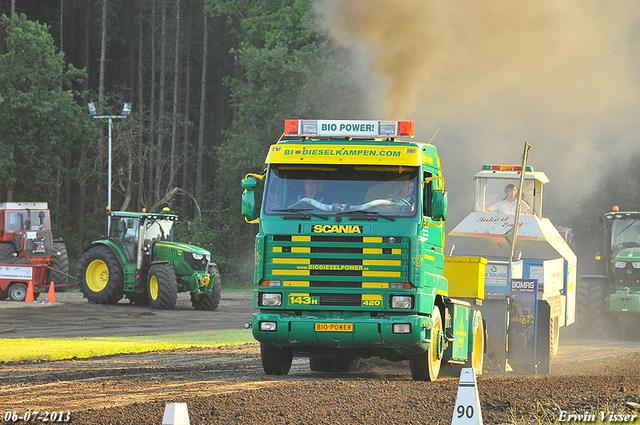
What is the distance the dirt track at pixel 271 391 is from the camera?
8484 mm

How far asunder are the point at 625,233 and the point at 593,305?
2.12m

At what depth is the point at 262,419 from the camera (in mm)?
8195

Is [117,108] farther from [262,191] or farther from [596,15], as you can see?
[262,191]

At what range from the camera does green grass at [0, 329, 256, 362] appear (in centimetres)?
1517

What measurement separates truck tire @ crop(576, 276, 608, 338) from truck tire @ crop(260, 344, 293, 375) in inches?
442

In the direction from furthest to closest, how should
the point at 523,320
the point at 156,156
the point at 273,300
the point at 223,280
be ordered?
1. the point at 156,156
2. the point at 223,280
3. the point at 523,320
4. the point at 273,300

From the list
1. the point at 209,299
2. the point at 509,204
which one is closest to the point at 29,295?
the point at 209,299

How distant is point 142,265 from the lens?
26.4m

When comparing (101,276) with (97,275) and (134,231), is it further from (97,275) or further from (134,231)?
(134,231)

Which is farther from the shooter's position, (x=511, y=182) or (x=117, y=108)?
(x=117, y=108)

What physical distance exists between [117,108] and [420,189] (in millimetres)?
48253

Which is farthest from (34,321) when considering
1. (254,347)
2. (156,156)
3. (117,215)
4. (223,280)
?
(156,156)

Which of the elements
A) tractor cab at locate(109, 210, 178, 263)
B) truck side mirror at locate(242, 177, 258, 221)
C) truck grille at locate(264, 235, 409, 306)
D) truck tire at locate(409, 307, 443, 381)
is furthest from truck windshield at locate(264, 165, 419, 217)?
tractor cab at locate(109, 210, 178, 263)

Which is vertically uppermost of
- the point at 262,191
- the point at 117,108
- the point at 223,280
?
the point at 117,108
